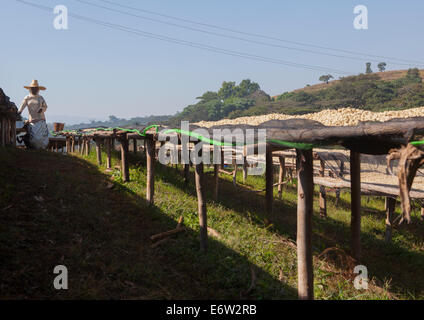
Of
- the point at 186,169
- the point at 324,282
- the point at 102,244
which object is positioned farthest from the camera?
the point at 186,169

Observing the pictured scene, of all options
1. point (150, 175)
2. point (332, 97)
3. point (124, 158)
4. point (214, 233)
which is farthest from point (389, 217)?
point (332, 97)

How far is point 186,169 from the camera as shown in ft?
36.1

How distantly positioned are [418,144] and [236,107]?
72407 mm

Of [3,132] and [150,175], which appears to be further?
[3,132]

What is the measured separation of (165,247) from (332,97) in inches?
2307

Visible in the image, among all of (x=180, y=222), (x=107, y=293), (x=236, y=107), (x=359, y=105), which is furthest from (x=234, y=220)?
(x=236, y=107)

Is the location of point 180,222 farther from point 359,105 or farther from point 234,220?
point 359,105

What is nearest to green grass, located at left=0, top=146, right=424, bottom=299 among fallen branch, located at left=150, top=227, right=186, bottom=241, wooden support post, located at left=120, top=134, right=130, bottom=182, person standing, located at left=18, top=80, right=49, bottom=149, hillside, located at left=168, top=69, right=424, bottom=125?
fallen branch, located at left=150, top=227, right=186, bottom=241

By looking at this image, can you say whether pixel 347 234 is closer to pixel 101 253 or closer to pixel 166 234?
pixel 166 234

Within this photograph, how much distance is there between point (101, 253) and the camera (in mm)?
5742

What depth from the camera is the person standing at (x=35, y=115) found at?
12.1m

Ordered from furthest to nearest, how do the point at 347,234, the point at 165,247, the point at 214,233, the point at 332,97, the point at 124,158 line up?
1. the point at 332,97
2. the point at 124,158
3. the point at 347,234
4. the point at 214,233
5. the point at 165,247

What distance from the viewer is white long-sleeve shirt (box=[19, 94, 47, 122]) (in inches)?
477
